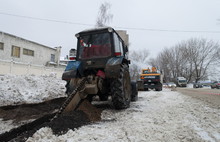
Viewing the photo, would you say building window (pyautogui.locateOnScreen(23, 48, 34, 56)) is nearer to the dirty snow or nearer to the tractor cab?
the tractor cab

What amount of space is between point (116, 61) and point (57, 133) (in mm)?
2427

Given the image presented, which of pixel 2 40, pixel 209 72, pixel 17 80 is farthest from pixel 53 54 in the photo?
pixel 209 72

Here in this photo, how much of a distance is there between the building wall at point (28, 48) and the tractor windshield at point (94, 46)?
639 inches

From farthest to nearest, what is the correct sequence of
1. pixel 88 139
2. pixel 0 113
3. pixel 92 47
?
pixel 92 47 → pixel 0 113 → pixel 88 139

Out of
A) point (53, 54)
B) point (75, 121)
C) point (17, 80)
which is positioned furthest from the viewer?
point (53, 54)

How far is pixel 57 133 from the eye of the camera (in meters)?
2.34

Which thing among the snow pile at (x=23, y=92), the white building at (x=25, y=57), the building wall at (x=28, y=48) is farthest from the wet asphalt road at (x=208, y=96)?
the building wall at (x=28, y=48)

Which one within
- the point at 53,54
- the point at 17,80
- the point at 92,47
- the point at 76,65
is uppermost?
the point at 53,54

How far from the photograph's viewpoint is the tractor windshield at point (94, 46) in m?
4.68

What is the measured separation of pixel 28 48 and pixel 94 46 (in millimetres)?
18426

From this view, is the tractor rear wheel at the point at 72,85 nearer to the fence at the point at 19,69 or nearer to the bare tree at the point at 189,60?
the fence at the point at 19,69

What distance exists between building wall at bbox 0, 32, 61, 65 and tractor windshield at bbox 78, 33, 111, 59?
53.3 ft

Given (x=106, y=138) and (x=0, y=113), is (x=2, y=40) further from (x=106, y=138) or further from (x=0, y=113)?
(x=106, y=138)

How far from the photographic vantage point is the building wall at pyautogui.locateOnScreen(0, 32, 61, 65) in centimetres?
1714
